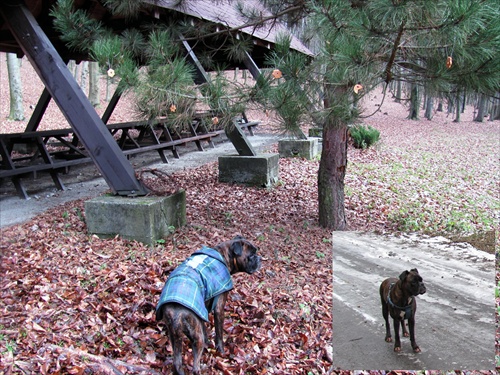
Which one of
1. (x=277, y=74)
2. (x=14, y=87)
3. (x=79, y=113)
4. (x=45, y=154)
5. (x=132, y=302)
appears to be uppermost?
(x=14, y=87)

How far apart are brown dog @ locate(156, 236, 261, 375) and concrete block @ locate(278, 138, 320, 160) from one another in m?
9.37

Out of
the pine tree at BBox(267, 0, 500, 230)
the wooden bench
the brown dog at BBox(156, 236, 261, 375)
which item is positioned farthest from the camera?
the wooden bench

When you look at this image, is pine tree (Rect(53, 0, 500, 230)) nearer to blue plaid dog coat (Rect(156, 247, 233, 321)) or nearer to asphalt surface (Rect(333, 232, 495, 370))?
asphalt surface (Rect(333, 232, 495, 370))

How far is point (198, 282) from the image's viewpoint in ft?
7.73

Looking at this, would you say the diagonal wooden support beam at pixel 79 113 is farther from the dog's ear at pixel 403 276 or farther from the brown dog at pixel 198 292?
the dog's ear at pixel 403 276

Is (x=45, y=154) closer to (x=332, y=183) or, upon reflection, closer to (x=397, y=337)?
(x=332, y=183)

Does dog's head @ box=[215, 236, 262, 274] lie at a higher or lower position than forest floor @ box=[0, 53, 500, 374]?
higher

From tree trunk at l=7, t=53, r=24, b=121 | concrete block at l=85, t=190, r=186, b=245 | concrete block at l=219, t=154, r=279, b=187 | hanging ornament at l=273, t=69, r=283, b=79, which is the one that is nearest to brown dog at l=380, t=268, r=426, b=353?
hanging ornament at l=273, t=69, r=283, b=79

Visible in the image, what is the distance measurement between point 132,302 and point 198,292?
1367 mm

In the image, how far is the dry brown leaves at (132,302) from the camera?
280 cm

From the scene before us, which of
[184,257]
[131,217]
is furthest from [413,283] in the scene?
[131,217]

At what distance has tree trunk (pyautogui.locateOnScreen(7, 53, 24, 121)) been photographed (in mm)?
15969

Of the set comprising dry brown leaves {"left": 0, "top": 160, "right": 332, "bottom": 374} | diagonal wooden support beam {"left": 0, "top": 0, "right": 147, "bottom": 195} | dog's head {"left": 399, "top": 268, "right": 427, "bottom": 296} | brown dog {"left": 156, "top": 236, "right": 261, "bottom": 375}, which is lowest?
dry brown leaves {"left": 0, "top": 160, "right": 332, "bottom": 374}

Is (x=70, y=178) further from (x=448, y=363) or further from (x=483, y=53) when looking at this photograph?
(x=448, y=363)
